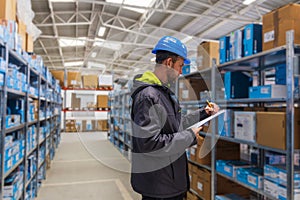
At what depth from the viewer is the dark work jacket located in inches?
45.9

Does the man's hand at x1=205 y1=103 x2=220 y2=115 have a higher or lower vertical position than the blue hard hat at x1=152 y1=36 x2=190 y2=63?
lower

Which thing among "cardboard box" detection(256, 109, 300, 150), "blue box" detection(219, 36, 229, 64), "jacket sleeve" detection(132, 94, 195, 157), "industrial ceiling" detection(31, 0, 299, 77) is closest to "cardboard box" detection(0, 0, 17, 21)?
"jacket sleeve" detection(132, 94, 195, 157)

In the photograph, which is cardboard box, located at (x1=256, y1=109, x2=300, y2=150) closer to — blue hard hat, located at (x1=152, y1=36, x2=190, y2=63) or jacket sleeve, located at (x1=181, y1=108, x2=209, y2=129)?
jacket sleeve, located at (x1=181, y1=108, x2=209, y2=129)

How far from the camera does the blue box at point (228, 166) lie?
2.43 metres

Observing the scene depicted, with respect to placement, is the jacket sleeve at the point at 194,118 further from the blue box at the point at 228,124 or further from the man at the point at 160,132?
the blue box at the point at 228,124

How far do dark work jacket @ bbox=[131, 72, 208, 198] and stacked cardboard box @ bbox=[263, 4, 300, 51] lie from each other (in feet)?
3.80

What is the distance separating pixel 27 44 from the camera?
3109 mm

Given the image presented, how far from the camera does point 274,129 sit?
191cm

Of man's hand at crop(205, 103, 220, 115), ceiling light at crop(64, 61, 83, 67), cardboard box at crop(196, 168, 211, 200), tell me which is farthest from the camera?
ceiling light at crop(64, 61, 83, 67)

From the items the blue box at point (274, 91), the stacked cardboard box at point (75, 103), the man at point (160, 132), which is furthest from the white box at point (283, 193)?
the stacked cardboard box at point (75, 103)

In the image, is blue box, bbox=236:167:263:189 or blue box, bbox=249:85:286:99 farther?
blue box, bbox=236:167:263:189

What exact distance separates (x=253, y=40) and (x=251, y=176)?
123 cm

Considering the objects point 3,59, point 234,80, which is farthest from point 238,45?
point 3,59

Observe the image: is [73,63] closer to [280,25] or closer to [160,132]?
[280,25]
